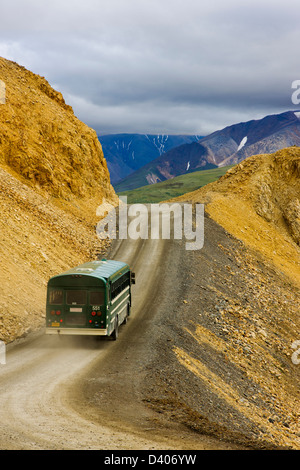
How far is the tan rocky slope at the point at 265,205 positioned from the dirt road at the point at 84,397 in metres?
27.0

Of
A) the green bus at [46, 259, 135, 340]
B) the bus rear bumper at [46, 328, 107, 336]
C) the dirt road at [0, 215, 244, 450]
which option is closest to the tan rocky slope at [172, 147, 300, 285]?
the dirt road at [0, 215, 244, 450]

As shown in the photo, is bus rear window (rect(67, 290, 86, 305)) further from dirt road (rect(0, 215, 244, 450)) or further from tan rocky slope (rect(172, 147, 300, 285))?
tan rocky slope (rect(172, 147, 300, 285))

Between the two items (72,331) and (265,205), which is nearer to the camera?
(72,331)

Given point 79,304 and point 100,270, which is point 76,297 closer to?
point 79,304

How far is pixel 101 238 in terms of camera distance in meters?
44.9

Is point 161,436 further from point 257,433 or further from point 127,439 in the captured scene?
point 257,433

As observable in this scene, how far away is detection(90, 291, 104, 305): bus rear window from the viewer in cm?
2020

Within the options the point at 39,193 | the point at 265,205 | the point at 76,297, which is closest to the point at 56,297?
the point at 76,297

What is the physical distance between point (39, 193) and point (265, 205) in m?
31.1

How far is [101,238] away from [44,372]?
28.0 metres

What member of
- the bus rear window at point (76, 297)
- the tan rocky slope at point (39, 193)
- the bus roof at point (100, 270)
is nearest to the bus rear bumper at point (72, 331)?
the bus rear window at point (76, 297)

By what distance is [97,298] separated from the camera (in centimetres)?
2023

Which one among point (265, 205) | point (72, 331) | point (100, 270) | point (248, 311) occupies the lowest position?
point (248, 311)
